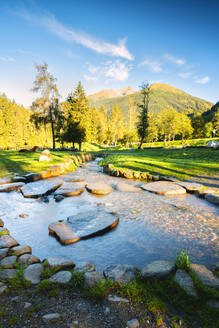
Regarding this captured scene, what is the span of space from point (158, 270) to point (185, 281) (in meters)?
0.46

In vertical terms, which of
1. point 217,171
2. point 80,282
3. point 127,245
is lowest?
point 127,245

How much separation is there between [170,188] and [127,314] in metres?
7.22

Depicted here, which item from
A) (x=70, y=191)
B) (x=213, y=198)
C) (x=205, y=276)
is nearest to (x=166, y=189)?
(x=213, y=198)

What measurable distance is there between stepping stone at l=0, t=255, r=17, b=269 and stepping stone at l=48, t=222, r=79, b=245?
1289 mm

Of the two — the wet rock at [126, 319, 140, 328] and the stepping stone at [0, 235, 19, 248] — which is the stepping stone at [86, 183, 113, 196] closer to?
the stepping stone at [0, 235, 19, 248]

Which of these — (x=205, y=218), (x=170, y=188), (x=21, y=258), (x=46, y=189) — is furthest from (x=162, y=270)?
(x=46, y=189)

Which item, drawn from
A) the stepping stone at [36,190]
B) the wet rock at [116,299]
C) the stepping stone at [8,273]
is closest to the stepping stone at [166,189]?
the stepping stone at [36,190]

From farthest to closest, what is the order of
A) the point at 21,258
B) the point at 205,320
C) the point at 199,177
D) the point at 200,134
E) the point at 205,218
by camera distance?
the point at 200,134 < the point at 199,177 < the point at 205,218 < the point at 21,258 < the point at 205,320

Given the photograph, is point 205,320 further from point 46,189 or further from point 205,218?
point 46,189

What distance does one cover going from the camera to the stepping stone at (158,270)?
305 cm

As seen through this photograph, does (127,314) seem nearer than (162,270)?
Yes

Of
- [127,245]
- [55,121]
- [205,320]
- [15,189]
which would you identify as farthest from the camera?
[55,121]

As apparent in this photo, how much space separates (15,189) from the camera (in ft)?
28.8

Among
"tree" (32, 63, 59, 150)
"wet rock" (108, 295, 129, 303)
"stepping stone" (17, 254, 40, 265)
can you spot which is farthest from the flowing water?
"tree" (32, 63, 59, 150)
